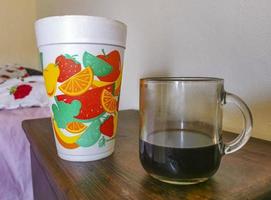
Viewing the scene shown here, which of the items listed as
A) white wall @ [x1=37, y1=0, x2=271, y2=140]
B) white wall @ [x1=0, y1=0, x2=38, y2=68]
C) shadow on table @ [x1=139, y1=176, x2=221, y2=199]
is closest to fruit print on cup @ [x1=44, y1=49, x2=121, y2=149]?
shadow on table @ [x1=139, y1=176, x2=221, y2=199]

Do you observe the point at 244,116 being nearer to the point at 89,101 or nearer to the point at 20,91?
the point at 89,101

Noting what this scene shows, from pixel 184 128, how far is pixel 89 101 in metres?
0.15

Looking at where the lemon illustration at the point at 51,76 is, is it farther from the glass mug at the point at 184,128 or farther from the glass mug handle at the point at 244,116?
the glass mug handle at the point at 244,116

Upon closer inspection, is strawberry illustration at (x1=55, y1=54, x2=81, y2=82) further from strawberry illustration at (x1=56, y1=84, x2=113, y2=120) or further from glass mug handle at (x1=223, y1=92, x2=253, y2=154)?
glass mug handle at (x1=223, y1=92, x2=253, y2=154)

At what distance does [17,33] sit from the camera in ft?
7.44

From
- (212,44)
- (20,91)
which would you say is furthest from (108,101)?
(20,91)

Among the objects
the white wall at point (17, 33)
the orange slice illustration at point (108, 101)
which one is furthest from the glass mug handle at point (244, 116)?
the white wall at point (17, 33)

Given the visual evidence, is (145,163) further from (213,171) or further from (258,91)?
(258,91)

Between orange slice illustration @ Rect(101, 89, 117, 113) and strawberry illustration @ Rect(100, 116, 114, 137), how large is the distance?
0.02 m

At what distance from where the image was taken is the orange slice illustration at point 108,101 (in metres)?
0.40

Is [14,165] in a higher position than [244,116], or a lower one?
lower

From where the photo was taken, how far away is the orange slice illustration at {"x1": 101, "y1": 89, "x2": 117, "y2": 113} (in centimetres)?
40

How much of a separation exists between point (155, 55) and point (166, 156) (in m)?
0.46

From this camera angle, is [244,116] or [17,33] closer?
[244,116]
